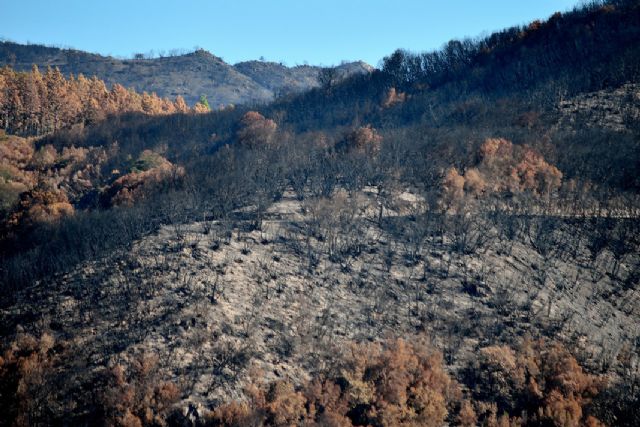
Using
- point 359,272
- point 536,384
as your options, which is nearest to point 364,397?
point 536,384

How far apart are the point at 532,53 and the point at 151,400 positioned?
8347 cm

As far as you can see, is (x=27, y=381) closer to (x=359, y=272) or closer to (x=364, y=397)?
(x=364, y=397)

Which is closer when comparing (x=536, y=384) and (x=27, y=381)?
(x=27, y=381)

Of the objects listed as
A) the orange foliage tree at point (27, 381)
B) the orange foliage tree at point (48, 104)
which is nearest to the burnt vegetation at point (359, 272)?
the orange foliage tree at point (27, 381)

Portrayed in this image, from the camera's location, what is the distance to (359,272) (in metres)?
32.3

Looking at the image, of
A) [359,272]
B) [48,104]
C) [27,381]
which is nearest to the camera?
[27,381]

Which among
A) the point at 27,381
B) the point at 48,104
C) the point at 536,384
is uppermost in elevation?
the point at 48,104

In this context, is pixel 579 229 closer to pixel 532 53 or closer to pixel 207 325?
pixel 207 325

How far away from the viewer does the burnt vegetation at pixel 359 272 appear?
21359 millimetres

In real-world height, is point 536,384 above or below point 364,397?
above

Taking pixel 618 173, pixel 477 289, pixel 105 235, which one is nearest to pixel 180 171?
pixel 105 235

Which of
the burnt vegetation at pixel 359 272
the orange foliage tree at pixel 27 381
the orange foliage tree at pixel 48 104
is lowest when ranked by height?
the orange foliage tree at pixel 27 381

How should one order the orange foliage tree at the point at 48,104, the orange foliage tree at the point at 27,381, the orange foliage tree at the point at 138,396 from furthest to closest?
the orange foliage tree at the point at 48,104 → the orange foliage tree at the point at 27,381 → the orange foliage tree at the point at 138,396

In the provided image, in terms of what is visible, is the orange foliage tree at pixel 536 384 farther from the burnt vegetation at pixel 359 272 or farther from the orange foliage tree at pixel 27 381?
the orange foliage tree at pixel 27 381
